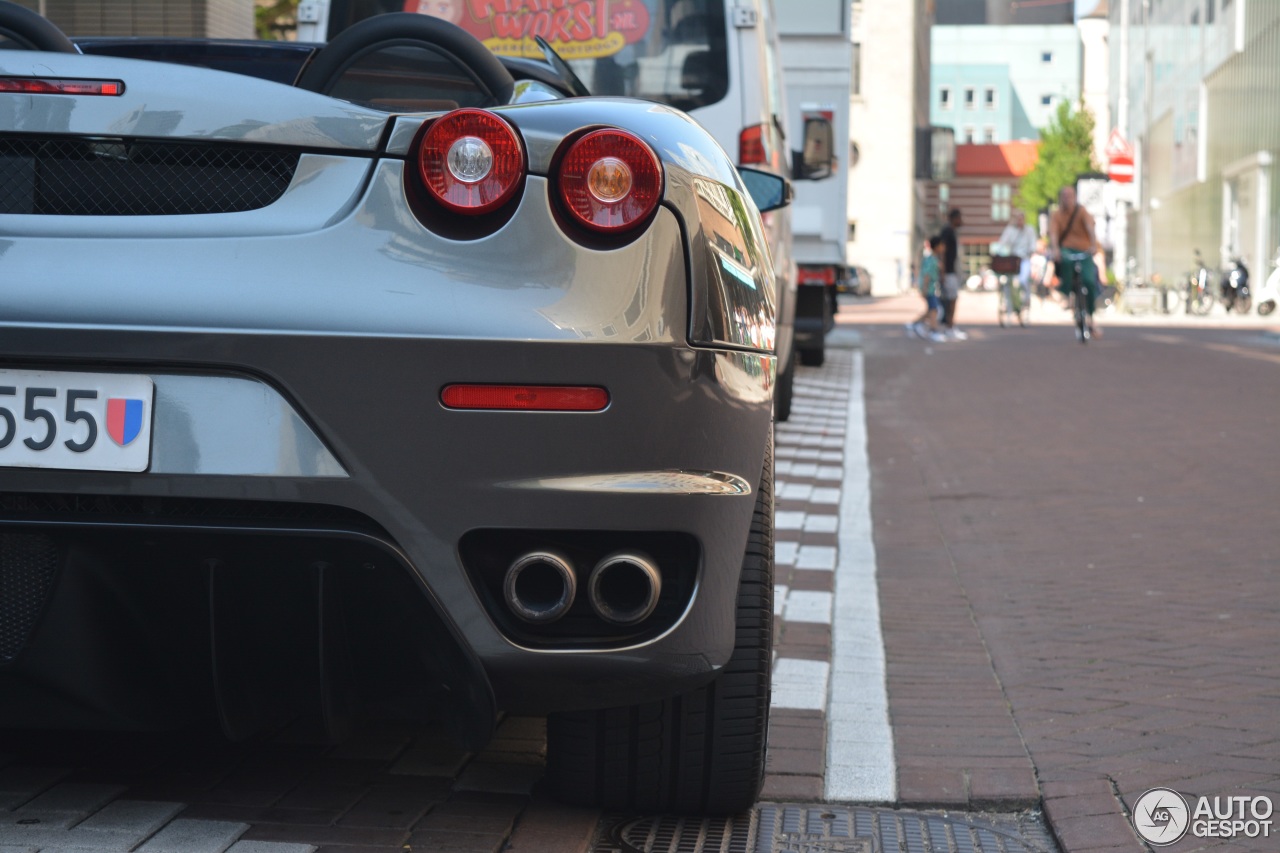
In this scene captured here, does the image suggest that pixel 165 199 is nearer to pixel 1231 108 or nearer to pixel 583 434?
pixel 583 434

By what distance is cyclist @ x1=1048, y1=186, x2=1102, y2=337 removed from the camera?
64.6ft

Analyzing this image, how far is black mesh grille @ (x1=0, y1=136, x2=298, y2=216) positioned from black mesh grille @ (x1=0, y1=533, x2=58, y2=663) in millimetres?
476

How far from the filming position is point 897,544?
6.40m

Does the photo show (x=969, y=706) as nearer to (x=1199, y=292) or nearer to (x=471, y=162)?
(x=471, y=162)

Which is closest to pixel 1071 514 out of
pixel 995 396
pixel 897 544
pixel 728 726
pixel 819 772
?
pixel 897 544

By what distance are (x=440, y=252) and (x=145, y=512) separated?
0.55 meters

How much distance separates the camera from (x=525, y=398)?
91.5 inches

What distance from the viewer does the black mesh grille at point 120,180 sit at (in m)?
2.43

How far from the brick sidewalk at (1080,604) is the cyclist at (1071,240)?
7.68 meters

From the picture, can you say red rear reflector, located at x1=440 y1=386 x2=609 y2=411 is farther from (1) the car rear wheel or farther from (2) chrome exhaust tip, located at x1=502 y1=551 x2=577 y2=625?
(1) the car rear wheel

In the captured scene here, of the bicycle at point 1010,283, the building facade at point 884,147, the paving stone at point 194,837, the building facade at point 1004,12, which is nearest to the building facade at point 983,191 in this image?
the building facade at point 1004,12

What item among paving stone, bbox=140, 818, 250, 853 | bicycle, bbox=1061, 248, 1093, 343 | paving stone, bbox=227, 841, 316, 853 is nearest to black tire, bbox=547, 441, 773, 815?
paving stone, bbox=227, 841, 316, 853

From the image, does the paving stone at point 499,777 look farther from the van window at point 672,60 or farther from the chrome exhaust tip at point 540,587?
the van window at point 672,60

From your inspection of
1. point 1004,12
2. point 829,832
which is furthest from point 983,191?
point 829,832
